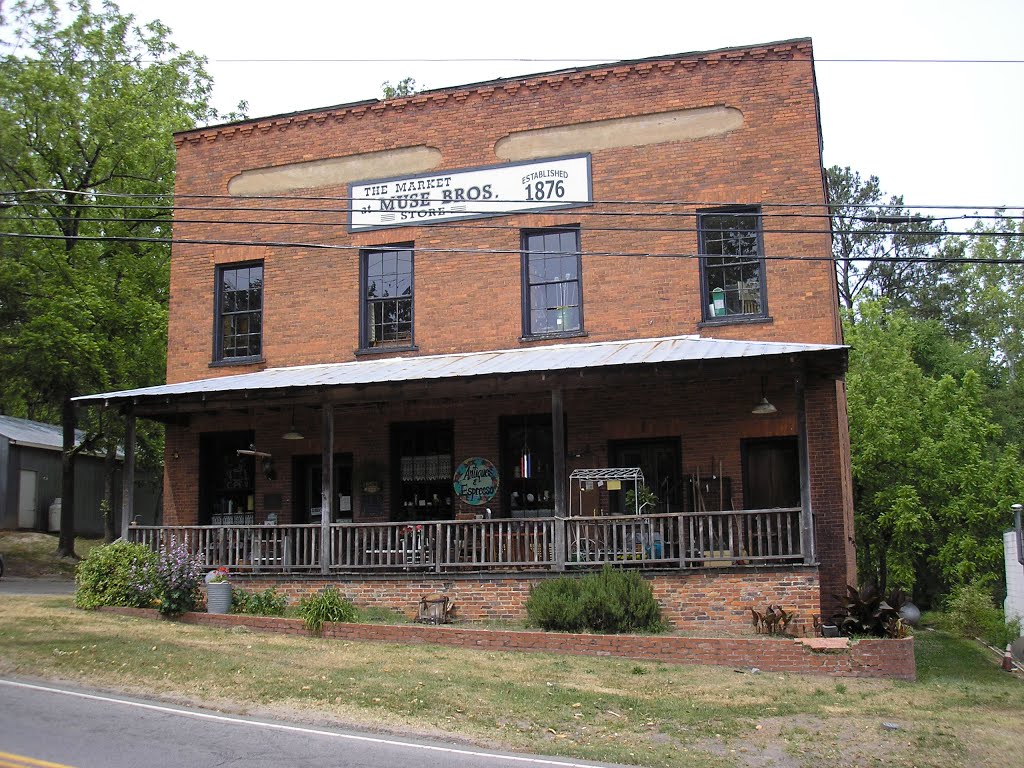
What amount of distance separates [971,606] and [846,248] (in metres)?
27.8

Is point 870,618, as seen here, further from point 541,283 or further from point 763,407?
point 541,283

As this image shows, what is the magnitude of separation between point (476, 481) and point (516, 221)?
16.3 ft

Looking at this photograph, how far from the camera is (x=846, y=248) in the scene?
4722cm

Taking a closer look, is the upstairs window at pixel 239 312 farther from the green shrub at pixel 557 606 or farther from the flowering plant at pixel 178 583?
the green shrub at pixel 557 606

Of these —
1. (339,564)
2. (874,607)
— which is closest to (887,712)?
(874,607)

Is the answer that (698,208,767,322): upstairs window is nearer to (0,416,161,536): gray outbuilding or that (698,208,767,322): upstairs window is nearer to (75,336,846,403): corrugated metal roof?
(75,336,846,403): corrugated metal roof

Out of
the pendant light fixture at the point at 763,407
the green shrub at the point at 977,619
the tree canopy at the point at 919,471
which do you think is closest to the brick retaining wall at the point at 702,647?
the pendant light fixture at the point at 763,407

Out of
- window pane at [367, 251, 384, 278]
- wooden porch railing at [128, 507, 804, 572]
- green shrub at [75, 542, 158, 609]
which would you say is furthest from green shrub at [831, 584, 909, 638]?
window pane at [367, 251, 384, 278]

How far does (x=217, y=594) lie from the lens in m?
15.9

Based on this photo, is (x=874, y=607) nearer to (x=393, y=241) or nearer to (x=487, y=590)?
(x=487, y=590)

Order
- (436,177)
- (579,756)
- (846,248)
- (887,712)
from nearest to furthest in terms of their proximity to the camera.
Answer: (579,756), (887,712), (436,177), (846,248)

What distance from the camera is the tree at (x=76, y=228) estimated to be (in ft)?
85.7

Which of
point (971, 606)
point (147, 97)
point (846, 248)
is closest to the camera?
point (971, 606)

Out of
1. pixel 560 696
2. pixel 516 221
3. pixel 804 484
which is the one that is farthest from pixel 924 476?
pixel 560 696
